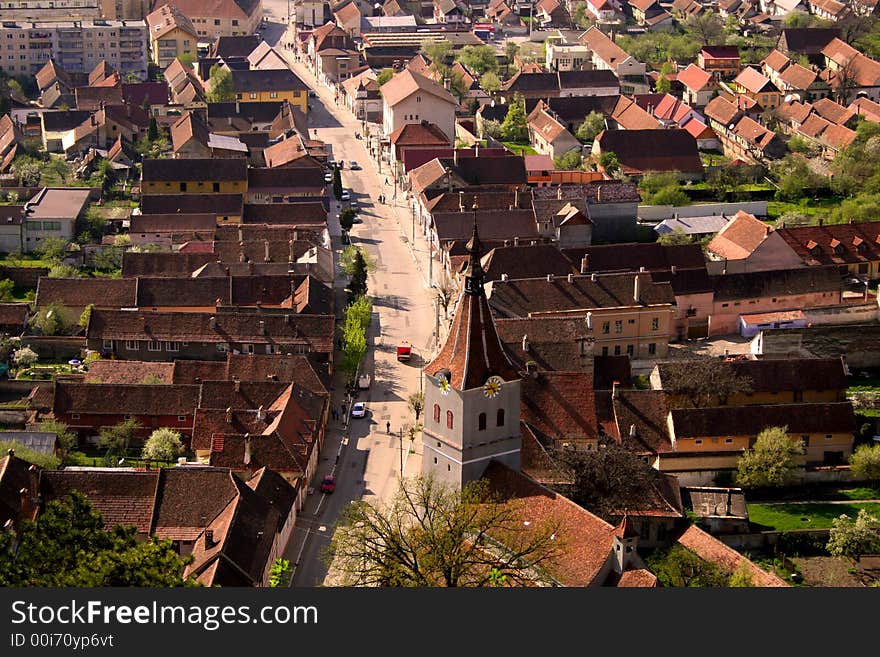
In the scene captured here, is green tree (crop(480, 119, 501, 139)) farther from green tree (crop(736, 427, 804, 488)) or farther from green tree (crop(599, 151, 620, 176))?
green tree (crop(736, 427, 804, 488))

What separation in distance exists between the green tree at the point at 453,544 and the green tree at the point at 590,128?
226ft

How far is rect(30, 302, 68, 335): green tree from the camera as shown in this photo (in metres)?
77.8

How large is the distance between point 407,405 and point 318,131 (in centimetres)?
5715

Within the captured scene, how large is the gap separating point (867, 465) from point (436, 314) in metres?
26.2

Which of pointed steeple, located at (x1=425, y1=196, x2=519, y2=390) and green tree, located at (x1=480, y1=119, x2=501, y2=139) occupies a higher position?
pointed steeple, located at (x1=425, y1=196, x2=519, y2=390)

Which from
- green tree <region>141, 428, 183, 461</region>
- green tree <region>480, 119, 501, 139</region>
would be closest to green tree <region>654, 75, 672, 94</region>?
green tree <region>480, 119, 501, 139</region>

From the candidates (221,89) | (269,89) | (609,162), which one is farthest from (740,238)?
(221,89)

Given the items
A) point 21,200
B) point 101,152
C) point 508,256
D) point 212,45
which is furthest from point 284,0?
point 508,256

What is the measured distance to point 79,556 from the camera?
147 ft

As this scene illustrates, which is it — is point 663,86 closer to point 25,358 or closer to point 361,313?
point 361,313

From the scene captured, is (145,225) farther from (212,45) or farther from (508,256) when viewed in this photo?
(212,45)

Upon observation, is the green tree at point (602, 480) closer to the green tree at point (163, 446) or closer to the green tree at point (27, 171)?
the green tree at point (163, 446)

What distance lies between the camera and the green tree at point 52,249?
9019 centimetres

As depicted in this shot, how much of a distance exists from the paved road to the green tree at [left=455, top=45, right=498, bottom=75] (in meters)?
29.8
